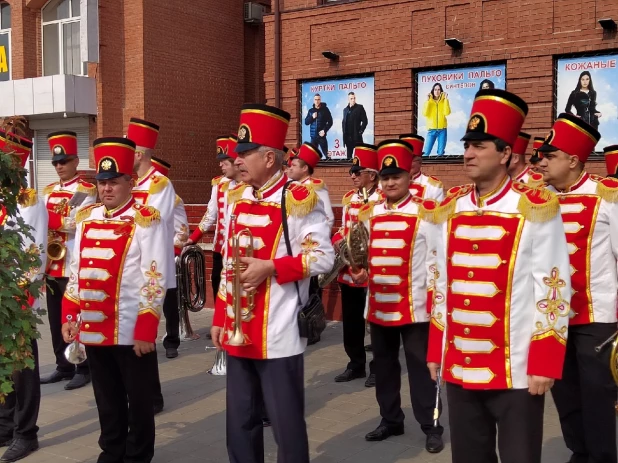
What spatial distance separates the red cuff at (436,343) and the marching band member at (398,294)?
1681mm

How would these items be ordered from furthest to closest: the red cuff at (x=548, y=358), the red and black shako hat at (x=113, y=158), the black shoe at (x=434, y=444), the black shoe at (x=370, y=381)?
1. the black shoe at (x=370, y=381)
2. the black shoe at (x=434, y=444)
3. the red and black shako hat at (x=113, y=158)
4. the red cuff at (x=548, y=358)

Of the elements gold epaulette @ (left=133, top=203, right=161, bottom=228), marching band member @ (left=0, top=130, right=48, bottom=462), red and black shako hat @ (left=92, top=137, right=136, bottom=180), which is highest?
red and black shako hat @ (left=92, top=137, right=136, bottom=180)

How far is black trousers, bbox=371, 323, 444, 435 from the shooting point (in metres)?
5.90

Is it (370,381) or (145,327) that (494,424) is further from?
(370,381)

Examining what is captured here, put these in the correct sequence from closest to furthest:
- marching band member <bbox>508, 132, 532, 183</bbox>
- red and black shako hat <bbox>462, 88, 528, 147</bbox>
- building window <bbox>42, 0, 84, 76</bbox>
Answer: red and black shako hat <bbox>462, 88, 528, 147</bbox> → marching band member <bbox>508, 132, 532, 183</bbox> → building window <bbox>42, 0, 84, 76</bbox>

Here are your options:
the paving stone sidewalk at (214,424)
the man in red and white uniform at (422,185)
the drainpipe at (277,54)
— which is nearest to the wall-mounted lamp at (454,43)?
the drainpipe at (277,54)

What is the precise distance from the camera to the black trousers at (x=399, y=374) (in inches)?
Result: 232

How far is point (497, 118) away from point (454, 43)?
10004mm

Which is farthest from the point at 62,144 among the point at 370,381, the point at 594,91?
the point at 594,91

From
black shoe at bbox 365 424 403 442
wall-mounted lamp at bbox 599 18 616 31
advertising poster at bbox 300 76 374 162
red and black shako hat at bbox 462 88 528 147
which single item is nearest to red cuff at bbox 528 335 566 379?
red and black shako hat at bbox 462 88 528 147

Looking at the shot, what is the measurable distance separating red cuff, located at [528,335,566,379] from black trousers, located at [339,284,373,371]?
14.5 ft

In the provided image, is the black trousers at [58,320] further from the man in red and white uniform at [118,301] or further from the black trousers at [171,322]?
the man in red and white uniform at [118,301]

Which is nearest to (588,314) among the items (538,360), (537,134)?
(538,360)

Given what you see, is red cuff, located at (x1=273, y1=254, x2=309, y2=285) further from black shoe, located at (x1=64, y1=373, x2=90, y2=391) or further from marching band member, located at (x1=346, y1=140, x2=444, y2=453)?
black shoe, located at (x1=64, y1=373, x2=90, y2=391)
